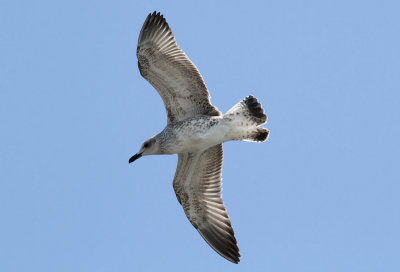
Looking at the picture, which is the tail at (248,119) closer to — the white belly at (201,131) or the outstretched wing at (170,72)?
the white belly at (201,131)

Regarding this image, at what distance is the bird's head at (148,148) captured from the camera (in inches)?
452

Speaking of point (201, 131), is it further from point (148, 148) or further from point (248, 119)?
point (148, 148)

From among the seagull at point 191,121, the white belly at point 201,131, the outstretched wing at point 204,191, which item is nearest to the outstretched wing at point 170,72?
the seagull at point 191,121

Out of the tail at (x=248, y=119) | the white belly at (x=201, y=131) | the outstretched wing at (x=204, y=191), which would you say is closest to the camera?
the white belly at (x=201, y=131)

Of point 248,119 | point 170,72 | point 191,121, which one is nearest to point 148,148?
point 191,121

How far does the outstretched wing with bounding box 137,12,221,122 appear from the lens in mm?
11328

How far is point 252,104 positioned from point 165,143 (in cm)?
137

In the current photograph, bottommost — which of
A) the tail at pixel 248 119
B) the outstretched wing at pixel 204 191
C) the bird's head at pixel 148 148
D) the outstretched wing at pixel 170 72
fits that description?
the outstretched wing at pixel 204 191

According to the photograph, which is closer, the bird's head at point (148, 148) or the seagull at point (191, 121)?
the seagull at point (191, 121)

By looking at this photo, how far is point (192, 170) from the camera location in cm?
1200

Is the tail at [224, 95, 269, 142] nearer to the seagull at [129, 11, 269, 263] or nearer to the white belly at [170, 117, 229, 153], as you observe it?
the seagull at [129, 11, 269, 263]

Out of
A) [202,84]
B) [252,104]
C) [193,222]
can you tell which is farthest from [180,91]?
[193,222]

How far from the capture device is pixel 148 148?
11.6 meters

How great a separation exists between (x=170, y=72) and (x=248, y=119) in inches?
50.8
